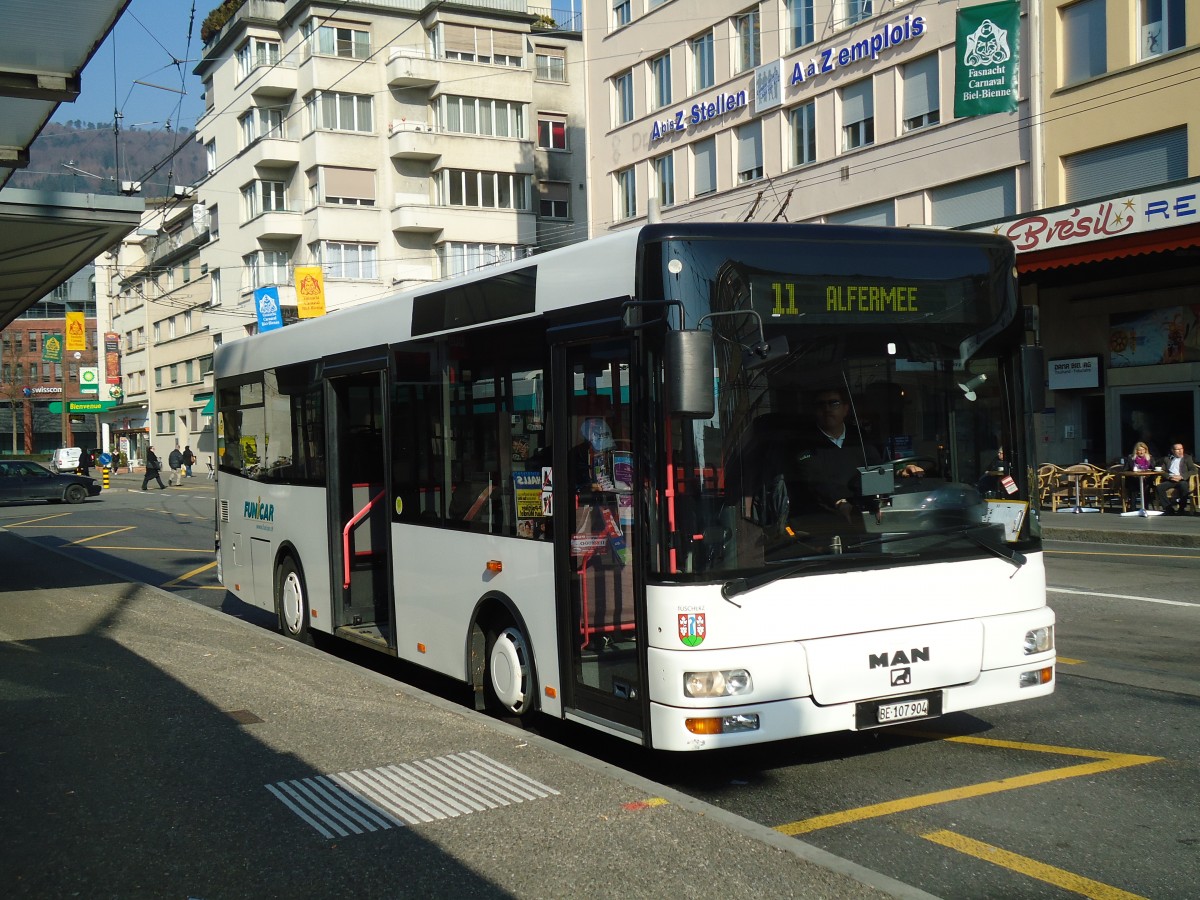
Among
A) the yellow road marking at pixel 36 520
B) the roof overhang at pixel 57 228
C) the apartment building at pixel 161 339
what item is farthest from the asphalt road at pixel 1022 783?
the apartment building at pixel 161 339

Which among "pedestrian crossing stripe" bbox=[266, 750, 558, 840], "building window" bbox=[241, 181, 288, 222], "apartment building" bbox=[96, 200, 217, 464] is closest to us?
"pedestrian crossing stripe" bbox=[266, 750, 558, 840]

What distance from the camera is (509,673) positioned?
23.9 ft

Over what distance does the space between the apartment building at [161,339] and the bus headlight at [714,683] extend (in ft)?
195

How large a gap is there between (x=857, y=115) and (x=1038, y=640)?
27.8 meters

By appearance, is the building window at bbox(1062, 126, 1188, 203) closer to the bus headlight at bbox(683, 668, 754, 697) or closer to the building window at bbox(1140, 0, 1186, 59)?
the building window at bbox(1140, 0, 1186, 59)

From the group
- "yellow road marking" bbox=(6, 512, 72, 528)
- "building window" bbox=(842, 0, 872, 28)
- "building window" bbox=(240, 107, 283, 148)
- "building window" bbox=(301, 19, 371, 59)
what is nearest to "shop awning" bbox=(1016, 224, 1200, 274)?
"building window" bbox=(842, 0, 872, 28)

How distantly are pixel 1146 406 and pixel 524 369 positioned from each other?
2125 centimetres

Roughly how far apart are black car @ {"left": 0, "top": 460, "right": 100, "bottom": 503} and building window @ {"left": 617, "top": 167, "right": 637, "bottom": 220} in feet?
66.0

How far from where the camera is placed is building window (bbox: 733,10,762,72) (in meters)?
34.7

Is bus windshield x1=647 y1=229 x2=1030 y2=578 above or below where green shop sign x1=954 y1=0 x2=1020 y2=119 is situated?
below

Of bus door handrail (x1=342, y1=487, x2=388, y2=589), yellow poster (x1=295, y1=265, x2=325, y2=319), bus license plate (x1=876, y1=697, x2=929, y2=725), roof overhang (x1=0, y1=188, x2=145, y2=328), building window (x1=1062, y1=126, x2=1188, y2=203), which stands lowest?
bus license plate (x1=876, y1=697, x2=929, y2=725)

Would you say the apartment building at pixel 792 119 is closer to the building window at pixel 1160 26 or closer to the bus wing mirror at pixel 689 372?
the building window at pixel 1160 26

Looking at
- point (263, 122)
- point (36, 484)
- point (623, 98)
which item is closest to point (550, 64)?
point (263, 122)

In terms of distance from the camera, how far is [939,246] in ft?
21.1
